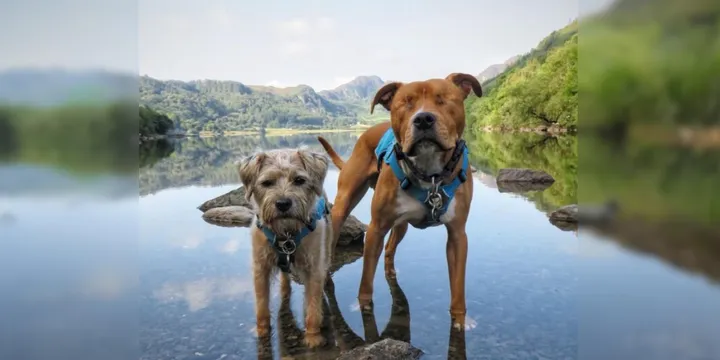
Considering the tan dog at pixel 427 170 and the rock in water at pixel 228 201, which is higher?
the tan dog at pixel 427 170

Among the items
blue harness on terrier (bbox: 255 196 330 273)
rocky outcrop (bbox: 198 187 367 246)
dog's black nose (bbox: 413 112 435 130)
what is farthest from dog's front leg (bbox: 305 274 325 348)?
rocky outcrop (bbox: 198 187 367 246)

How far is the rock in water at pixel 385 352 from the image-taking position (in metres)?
4.48

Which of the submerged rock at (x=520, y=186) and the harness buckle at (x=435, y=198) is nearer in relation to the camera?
the harness buckle at (x=435, y=198)

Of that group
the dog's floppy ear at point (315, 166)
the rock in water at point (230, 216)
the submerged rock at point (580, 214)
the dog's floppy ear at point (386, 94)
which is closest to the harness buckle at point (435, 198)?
the dog's floppy ear at point (386, 94)

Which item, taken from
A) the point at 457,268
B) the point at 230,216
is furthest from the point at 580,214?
the point at 230,216

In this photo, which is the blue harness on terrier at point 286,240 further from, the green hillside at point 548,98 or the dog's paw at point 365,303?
the green hillside at point 548,98

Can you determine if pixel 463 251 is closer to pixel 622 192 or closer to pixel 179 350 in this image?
pixel 179 350

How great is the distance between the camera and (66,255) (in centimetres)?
826

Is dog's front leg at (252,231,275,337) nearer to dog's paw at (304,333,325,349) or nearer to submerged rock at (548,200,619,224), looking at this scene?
dog's paw at (304,333,325,349)

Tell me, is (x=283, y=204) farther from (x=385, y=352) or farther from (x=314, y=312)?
(x=385, y=352)

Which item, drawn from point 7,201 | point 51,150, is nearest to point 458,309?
point 51,150

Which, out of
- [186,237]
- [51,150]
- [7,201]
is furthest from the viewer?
[7,201]

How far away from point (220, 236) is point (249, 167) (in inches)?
221

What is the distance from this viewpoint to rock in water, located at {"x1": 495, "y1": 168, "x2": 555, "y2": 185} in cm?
1766
